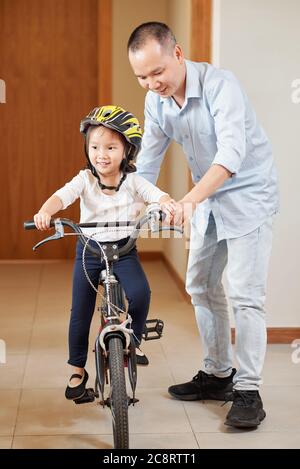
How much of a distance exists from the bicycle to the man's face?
16.3 inches

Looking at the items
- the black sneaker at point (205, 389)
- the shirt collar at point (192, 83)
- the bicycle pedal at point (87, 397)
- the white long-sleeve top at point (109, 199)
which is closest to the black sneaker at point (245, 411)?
the black sneaker at point (205, 389)

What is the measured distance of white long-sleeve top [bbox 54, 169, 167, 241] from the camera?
9.06 feet

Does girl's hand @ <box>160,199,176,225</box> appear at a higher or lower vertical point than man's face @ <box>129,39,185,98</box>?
lower

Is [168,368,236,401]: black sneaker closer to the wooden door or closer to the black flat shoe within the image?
the black flat shoe

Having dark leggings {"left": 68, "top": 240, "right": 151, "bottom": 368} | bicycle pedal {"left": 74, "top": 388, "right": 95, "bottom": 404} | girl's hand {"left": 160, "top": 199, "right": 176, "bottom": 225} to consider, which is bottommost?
bicycle pedal {"left": 74, "top": 388, "right": 95, "bottom": 404}

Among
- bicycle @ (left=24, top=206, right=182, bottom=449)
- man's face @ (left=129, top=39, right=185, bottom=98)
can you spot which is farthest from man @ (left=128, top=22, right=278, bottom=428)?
bicycle @ (left=24, top=206, right=182, bottom=449)

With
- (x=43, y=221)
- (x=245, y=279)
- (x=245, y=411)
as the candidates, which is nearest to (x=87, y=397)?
(x=245, y=411)

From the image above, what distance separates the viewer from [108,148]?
8.93 ft

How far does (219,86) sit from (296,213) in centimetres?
142

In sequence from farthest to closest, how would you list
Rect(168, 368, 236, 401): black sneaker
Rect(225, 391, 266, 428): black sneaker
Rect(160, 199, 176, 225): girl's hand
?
Rect(168, 368, 236, 401): black sneaker < Rect(225, 391, 266, 428): black sneaker < Rect(160, 199, 176, 225): girl's hand

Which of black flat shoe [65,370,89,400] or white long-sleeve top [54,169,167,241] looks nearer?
white long-sleeve top [54,169,167,241]

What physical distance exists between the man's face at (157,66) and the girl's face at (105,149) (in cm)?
19
